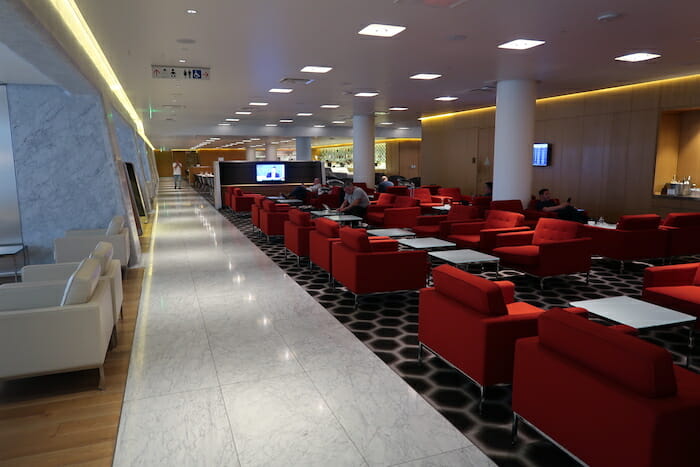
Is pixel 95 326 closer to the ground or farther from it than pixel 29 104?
closer to the ground

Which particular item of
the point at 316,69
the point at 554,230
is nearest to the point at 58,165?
the point at 316,69

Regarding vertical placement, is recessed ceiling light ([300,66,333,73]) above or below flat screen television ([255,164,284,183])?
above

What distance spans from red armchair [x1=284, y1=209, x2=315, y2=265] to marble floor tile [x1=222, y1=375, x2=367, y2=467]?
4.02m

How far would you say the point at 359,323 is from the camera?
5168mm

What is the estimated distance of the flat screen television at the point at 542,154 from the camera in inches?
523

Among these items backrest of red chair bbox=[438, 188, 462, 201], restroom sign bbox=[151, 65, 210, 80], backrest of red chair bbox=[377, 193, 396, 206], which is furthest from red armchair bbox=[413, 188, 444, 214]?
restroom sign bbox=[151, 65, 210, 80]

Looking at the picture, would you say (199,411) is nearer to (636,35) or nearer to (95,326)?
(95,326)

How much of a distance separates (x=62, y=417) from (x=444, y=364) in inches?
114

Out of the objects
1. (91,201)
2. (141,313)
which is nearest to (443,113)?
(91,201)

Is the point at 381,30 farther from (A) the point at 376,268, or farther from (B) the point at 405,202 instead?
(B) the point at 405,202

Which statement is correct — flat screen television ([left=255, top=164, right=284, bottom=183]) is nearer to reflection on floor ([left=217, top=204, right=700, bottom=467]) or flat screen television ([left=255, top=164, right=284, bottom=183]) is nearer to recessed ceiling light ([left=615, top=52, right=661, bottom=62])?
reflection on floor ([left=217, top=204, right=700, bottom=467])

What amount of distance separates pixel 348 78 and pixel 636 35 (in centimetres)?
502

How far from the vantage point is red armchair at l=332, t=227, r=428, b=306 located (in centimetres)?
553

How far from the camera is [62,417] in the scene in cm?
332
